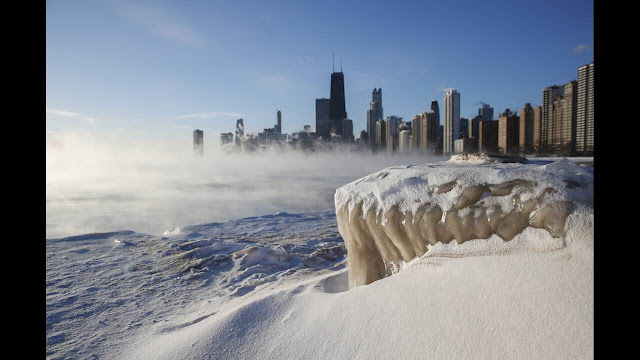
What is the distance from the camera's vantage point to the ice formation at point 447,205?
1.97 meters

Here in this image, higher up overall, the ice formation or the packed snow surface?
the ice formation

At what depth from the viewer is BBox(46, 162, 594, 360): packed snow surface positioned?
1.61m

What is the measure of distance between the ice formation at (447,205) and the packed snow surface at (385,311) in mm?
40

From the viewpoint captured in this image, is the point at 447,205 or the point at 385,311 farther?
the point at 447,205

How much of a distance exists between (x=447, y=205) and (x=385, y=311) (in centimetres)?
82

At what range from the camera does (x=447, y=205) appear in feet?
7.61

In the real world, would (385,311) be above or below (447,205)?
below

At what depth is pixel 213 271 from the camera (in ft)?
→ 15.6

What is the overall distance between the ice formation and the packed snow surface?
0.13 ft
